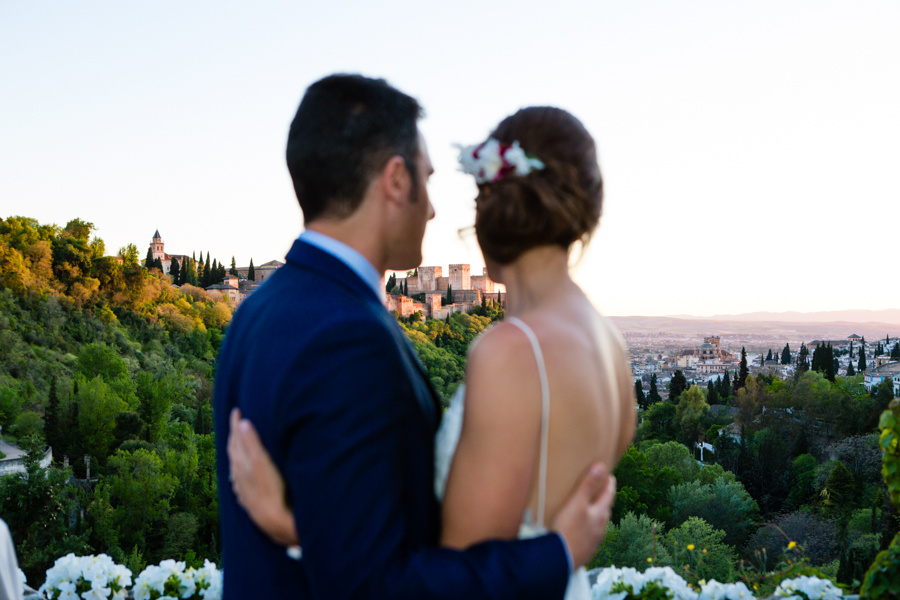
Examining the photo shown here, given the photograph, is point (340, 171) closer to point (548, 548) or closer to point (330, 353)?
point (330, 353)

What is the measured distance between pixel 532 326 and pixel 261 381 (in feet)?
1.30

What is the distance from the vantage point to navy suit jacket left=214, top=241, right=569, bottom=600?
86cm

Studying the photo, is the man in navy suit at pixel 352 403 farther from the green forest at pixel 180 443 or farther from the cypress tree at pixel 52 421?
the cypress tree at pixel 52 421

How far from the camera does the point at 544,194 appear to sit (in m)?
1.07

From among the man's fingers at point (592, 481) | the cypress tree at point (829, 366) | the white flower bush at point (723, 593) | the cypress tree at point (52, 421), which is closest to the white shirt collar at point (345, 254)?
the man's fingers at point (592, 481)

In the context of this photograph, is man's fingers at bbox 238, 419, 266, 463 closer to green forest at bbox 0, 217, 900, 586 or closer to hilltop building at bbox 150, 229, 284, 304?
green forest at bbox 0, 217, 900, 586

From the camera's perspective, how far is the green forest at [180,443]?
1878cm

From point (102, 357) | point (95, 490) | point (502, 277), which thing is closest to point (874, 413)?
point (95, 490)

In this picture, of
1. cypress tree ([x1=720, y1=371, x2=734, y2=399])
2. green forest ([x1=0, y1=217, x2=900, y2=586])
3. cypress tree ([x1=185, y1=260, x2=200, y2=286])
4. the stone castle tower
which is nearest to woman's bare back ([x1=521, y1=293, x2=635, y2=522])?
green forest ([x1=0, y1=217, x2=900, y2=586])

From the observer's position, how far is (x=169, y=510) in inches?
906

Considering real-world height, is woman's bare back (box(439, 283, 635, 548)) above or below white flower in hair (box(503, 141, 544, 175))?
below

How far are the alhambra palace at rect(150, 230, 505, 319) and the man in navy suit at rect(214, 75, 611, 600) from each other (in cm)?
5135

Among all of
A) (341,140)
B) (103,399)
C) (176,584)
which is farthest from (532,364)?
(103,399)

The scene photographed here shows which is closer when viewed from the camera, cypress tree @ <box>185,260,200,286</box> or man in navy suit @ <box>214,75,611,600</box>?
man in navy suit @ <box>214,75,611,600</box>
